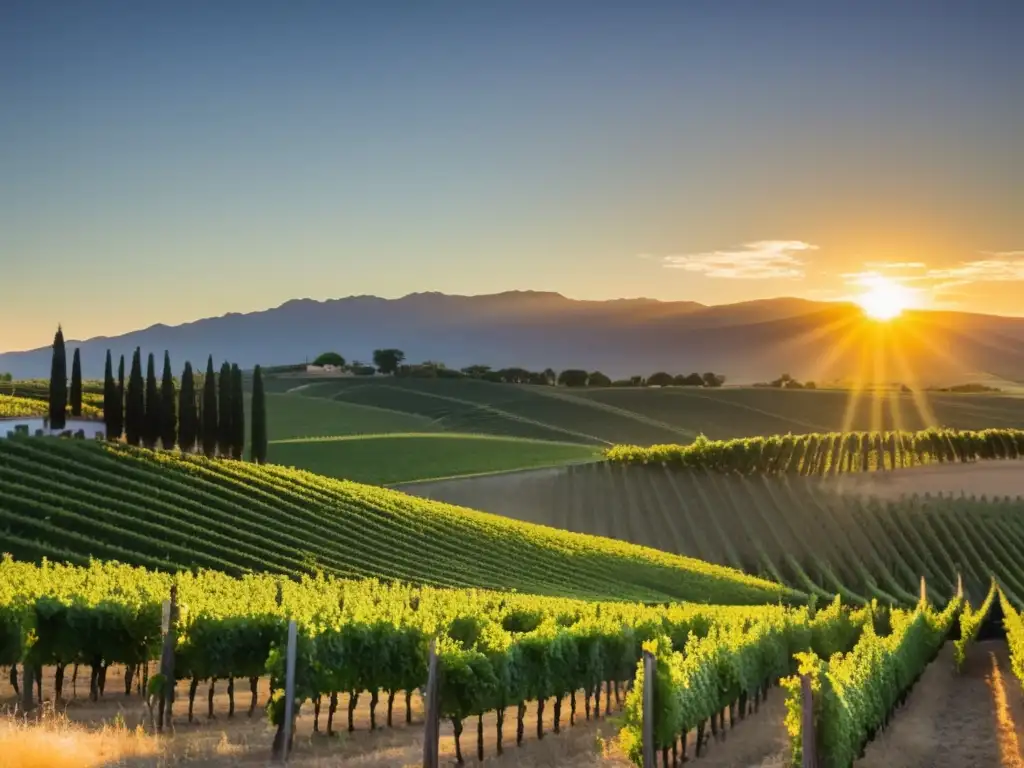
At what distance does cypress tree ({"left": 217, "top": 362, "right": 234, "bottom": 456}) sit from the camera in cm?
5906

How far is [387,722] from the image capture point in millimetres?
22859

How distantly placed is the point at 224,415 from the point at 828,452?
175 feet

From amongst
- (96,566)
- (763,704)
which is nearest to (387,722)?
(763,704)

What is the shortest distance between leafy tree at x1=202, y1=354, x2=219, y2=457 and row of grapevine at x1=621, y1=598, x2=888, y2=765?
A: 112 ft

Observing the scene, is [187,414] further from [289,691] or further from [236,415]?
[289,691]

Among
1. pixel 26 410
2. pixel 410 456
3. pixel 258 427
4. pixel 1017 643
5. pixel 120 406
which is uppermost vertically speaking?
pixel 120 406

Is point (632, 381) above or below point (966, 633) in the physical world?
above

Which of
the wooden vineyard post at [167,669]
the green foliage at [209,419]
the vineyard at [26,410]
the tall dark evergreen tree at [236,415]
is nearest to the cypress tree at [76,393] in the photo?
the vineyard at [26,410]

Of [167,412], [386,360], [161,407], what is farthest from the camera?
[386,360]

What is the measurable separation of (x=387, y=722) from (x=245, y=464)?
123 feet

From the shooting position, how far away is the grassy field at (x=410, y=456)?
283 ft

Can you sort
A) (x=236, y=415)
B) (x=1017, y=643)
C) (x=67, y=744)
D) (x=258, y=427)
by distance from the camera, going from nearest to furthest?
(x=67, y=744) → (x=1017, y=643) → (x=236, y=415) → (x=258, y=427)

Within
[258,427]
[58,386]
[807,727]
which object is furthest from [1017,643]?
[58,386]

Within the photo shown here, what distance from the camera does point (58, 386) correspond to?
2061 inches
